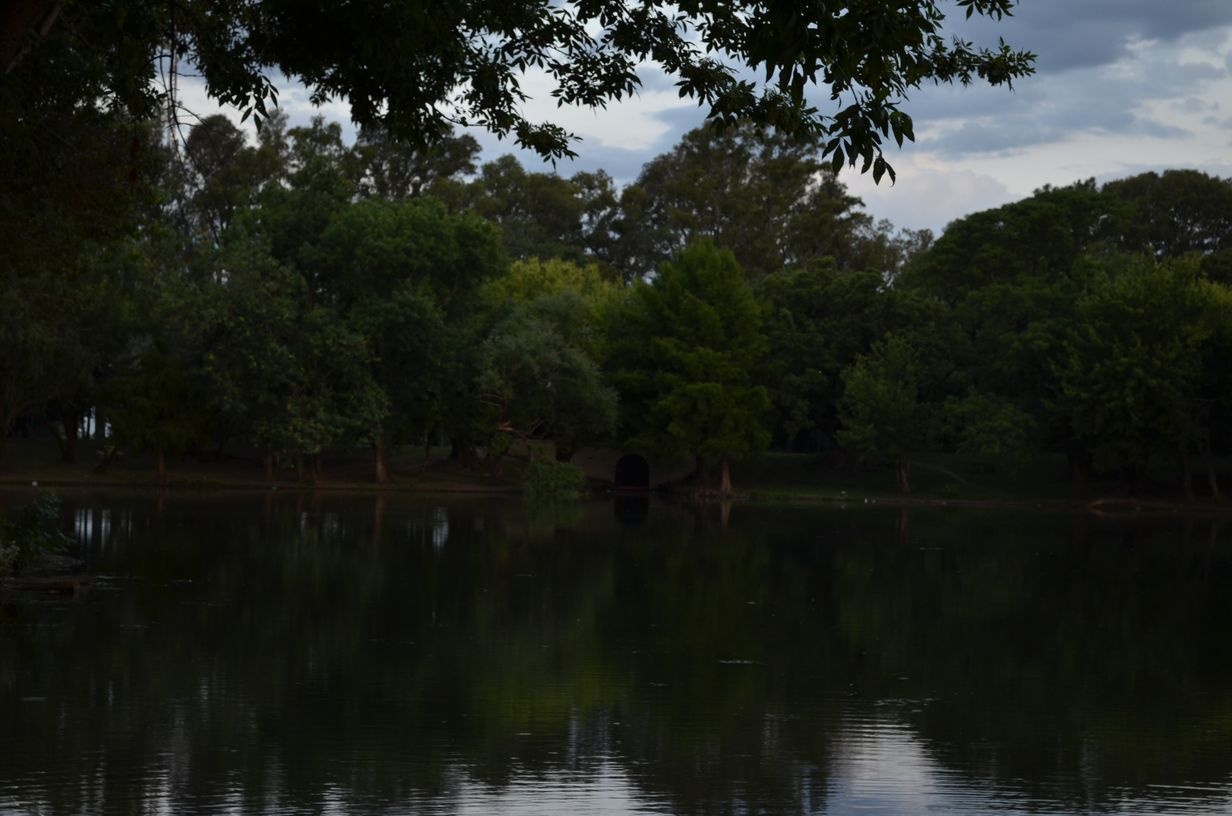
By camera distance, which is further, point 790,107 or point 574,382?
point 574,382

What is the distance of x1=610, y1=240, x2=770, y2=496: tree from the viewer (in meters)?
62.5

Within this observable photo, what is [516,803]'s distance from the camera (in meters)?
11.3

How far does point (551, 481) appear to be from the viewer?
58.9m

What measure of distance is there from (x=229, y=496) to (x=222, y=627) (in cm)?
3257

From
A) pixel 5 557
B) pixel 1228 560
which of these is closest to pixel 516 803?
pixel 5 557

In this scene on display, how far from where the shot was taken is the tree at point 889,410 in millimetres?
63500

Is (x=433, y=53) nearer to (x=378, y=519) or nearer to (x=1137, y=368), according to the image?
(x=378, y=519)

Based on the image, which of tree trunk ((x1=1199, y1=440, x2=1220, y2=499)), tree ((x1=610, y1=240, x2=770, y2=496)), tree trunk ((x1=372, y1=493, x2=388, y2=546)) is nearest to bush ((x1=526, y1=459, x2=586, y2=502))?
tree ((x1=610, y1=240, x2=770, y2=496))

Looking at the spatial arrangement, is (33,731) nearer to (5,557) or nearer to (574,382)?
(5,557)

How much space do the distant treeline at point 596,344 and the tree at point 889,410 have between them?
13cm

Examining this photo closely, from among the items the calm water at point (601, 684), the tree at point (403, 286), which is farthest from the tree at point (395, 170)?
the calm water at point (601, 684)

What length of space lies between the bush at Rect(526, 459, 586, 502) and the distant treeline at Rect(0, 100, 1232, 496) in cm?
212

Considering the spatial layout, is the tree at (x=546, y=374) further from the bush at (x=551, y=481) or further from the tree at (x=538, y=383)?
the bush at (x=551, y=481)

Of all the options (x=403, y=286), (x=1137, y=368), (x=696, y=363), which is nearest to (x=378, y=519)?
(x=403, y=286)
